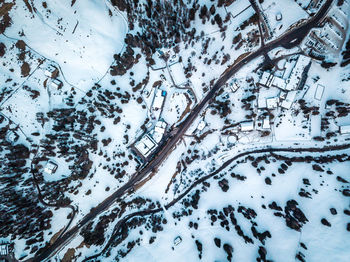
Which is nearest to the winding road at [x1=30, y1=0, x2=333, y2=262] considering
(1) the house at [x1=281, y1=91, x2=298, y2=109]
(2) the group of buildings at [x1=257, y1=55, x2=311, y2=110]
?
(2) the group of buildings at [x1=257, y1=55, x2=311, y2=110]

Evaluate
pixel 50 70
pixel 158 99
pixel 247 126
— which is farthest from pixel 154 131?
pixel 50 70

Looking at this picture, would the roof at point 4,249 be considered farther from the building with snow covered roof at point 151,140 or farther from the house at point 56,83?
the house at point 56,83

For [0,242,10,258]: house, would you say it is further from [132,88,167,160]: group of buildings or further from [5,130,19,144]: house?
[132,88,167,160]: group of buildings

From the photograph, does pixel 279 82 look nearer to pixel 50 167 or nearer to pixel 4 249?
pixel 50 167

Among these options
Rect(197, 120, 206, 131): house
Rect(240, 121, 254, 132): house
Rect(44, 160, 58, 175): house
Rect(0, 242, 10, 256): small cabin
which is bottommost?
Rect(240, 121, 254, 132): house

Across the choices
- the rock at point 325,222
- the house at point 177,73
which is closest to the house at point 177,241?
the rock at point 325,222

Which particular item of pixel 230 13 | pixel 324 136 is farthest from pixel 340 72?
pixel 230 13

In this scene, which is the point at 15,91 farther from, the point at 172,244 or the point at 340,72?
the point at 340,72
